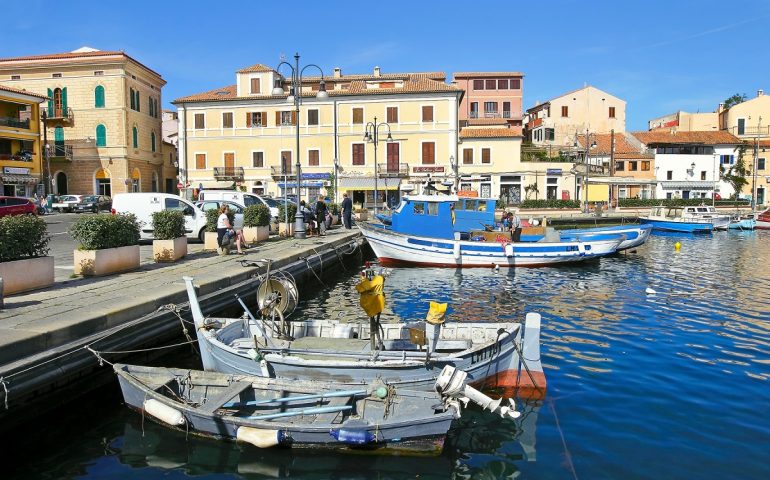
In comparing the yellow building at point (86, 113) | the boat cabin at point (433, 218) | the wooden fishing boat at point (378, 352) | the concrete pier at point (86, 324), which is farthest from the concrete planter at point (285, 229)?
the yellow building at point (86, 113)

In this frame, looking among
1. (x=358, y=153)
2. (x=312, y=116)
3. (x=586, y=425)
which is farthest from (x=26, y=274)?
(x=312, y=116)

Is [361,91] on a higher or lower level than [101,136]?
higher

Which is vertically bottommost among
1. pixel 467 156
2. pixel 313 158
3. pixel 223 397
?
pixel 223 397

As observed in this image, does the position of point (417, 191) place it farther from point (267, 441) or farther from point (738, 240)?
Answer: point (267, 441)

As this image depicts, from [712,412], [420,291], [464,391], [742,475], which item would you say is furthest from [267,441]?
[420,291]

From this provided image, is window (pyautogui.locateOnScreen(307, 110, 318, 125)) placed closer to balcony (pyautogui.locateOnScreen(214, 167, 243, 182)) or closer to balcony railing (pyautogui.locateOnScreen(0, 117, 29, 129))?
balcony (pyautogui.locateOnScreen(214, 167, 243, 182))

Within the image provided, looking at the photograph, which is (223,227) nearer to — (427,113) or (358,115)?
(358,115)

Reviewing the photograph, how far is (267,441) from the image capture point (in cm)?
664

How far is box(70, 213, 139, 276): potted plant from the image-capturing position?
1239 cm

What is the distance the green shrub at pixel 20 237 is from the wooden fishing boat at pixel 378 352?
128 inches

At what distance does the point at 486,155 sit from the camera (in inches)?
1971

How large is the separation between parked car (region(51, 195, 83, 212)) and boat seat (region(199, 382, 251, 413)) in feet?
129

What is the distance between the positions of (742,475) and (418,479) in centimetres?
344

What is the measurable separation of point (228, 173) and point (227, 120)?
14.8 ft
